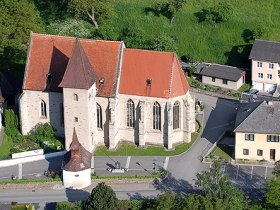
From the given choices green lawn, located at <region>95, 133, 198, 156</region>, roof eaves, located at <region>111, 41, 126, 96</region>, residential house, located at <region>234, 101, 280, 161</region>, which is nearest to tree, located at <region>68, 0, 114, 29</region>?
roof eaves, located at <region>111, 41, 126, 96</region>

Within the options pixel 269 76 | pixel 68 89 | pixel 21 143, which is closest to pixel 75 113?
pixel 68 89

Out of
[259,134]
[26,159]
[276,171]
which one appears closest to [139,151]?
[26,159]

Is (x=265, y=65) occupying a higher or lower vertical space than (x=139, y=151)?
A: higher

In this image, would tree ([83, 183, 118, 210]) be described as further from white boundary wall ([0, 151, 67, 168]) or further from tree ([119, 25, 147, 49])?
tree ([119, 25, 147, 49])

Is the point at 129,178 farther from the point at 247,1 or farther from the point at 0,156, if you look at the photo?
the point at 247,1

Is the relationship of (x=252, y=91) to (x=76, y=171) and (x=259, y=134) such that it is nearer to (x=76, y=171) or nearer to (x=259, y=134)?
(x=259, y=134)

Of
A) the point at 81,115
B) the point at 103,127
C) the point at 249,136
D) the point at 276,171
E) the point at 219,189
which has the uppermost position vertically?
the point at 81,115

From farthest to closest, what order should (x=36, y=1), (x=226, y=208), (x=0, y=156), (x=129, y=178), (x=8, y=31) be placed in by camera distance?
(x=36, y=1)
(x=8, y=31)
(x=0, y=156)
(x=129, y=178)
(x=226, y=208)
